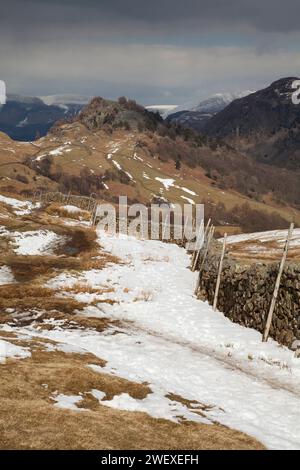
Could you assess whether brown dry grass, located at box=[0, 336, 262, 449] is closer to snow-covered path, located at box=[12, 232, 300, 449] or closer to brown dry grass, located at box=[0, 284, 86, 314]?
snow-covered path, located at box=[12, 232, 300, 449]

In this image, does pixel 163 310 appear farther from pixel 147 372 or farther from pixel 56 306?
pixel 147 372

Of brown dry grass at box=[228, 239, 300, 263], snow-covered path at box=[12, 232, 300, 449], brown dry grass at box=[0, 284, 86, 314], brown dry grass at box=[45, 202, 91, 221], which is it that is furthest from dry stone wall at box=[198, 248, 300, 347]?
brown dry grass at box=[45, 202, 91, 221]

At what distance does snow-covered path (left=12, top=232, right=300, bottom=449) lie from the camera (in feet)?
60.7

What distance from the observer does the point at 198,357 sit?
2541 centimetres

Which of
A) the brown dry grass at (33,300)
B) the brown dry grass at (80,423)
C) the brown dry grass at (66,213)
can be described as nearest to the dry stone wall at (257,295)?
the brown dry grass at (33,300)

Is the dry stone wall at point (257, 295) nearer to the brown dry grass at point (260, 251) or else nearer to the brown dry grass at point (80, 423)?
the brown dry grass at point (80, 423)

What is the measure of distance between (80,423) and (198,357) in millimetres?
11751

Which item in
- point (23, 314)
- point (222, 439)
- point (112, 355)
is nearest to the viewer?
point (222, 439)

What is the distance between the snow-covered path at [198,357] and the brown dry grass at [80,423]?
1.59 meters

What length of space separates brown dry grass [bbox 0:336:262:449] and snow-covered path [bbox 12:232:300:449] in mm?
1593

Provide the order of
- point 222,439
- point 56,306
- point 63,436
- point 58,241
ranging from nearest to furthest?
1. point 63,436
2. point 222,439
3. point 56,306
4. point 58,241

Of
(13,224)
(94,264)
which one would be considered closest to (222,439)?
(94,264)

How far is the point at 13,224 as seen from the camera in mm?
66688

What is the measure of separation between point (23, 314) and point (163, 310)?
398 inches
